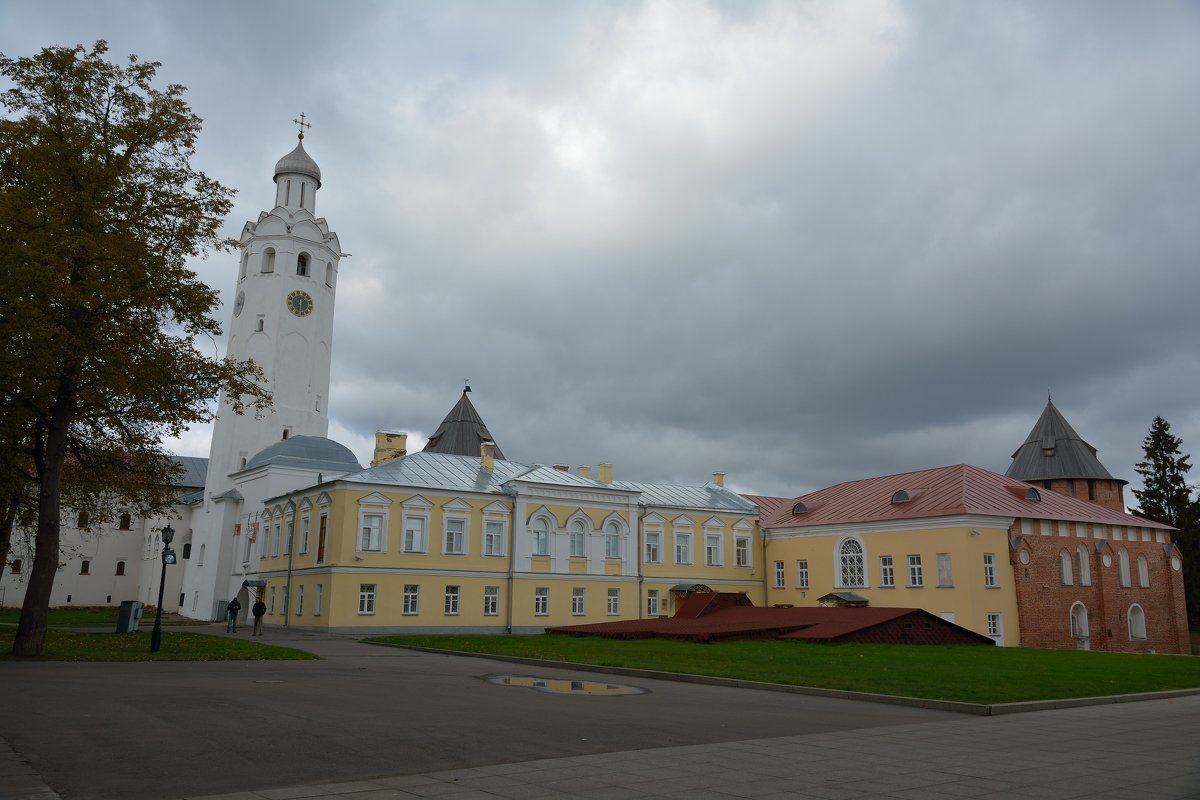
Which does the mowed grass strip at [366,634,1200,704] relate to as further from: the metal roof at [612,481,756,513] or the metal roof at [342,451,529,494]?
the metal roof at [612,481,756,513]

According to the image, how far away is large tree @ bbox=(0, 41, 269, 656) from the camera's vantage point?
19359 mm

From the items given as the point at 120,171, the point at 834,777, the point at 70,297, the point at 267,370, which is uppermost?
the point at 267,370


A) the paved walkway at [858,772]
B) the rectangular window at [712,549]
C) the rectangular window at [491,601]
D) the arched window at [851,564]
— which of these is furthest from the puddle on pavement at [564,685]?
Result: the rectangular window at [712,549]

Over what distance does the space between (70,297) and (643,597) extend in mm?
33113

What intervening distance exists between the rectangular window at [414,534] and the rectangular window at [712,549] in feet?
54.8

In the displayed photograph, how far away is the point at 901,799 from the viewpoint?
7.57m

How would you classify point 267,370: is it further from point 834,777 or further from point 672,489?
point 834,777

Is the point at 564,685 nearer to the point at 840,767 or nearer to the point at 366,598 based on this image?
the point at 840,767

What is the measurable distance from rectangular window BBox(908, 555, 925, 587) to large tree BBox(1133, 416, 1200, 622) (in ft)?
116

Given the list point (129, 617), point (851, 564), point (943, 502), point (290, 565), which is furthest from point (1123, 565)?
point (129, 617)

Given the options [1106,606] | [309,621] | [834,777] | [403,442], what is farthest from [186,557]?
[834,777]

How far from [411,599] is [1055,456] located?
161ft

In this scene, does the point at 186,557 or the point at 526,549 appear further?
the point at 186,557

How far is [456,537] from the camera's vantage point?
41.6 m
